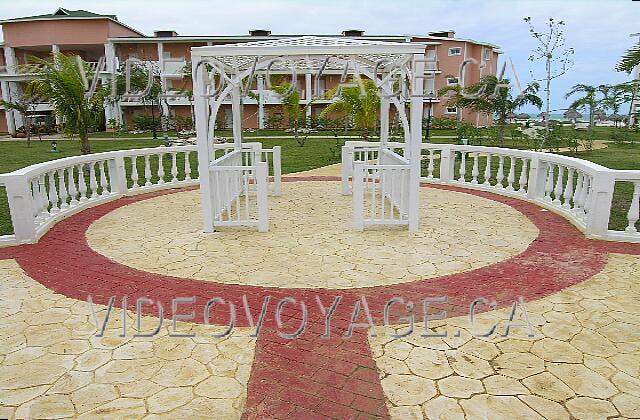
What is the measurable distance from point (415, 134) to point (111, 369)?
16.1 feet

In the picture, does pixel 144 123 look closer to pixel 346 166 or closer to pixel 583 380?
pixel 346 166

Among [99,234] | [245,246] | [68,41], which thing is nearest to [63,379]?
[245,246]

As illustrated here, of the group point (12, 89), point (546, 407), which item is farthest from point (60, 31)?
point (546, 407)

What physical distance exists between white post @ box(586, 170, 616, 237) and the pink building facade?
101 ft

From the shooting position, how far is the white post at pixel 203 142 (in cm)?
649

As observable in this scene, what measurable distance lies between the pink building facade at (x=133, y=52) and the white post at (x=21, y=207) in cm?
2973

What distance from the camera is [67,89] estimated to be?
431 inches

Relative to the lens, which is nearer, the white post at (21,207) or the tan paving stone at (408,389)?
the tan paving stone at (408,389)

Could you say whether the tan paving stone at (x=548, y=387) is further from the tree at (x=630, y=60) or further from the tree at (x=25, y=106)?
the tree at (x=25, y=106)

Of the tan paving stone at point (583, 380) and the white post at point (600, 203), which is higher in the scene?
the white post at point (600, 203)

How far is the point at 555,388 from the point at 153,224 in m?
6.02

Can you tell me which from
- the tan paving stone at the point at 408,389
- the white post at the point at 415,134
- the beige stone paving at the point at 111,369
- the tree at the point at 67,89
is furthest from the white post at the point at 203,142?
the tree at the point at 67,89

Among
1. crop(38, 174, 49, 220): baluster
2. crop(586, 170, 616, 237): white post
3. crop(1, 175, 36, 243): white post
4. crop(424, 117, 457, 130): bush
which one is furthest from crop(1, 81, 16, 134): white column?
crop(586, 170, 616, 237): white post

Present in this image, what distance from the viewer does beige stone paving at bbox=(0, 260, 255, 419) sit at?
2932mm
